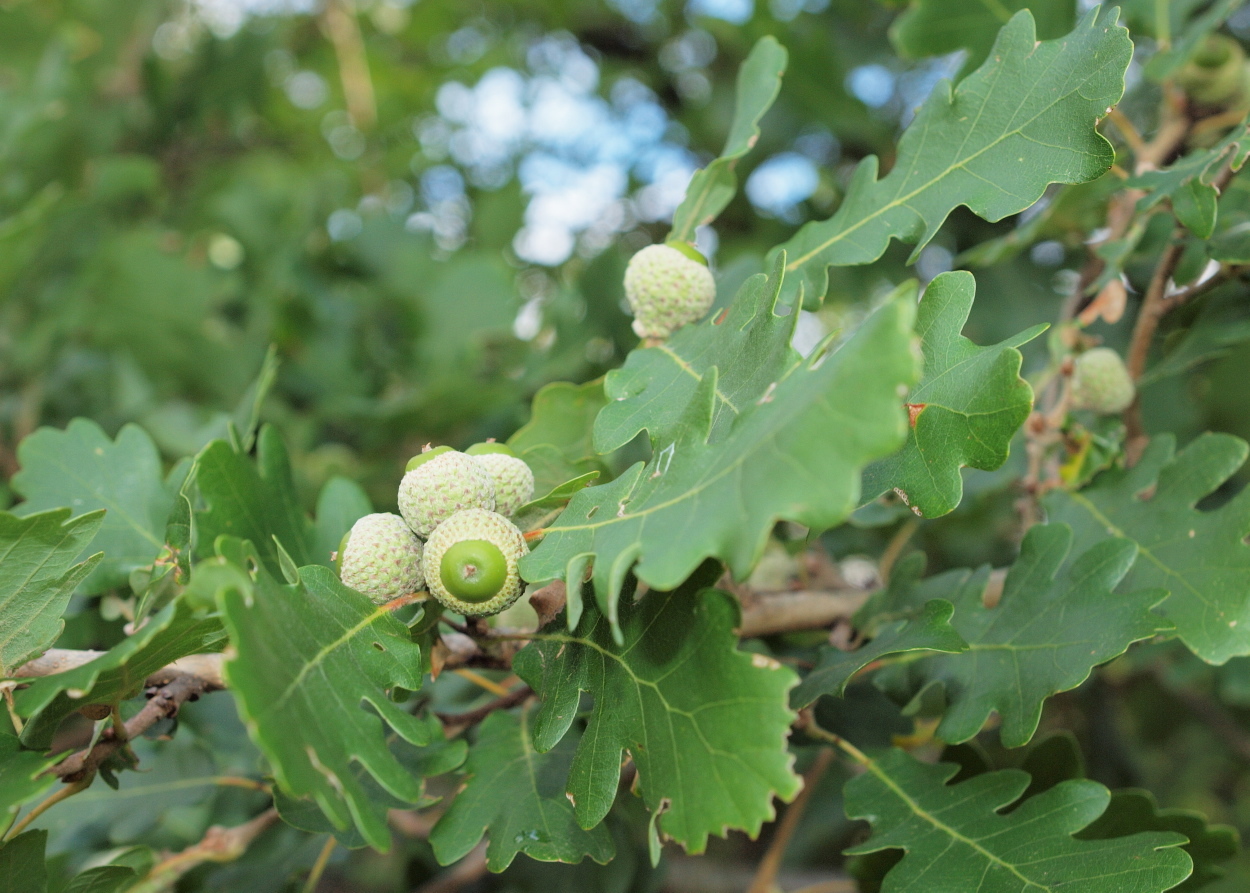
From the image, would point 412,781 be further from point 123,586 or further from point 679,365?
point 123,586

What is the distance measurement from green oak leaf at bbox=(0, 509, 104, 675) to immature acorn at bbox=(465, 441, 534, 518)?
1.40 feet

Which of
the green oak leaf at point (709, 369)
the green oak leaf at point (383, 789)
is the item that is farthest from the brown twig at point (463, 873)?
the green oak leaf at point (709, 369)

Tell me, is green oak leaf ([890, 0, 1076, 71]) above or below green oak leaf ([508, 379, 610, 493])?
above

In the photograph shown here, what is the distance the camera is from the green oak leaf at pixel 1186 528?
111 cm

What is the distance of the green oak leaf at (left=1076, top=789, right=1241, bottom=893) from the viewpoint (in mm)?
1242

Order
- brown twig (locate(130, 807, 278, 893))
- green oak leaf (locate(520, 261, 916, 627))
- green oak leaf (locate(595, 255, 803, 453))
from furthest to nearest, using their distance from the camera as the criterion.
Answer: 1. brown twig (locate(130, 807, 278, 893))
2. green oak leaf (locate(595, 255, 803, 453))
3. green oak leaf (locate(520, 261, 916, 627))

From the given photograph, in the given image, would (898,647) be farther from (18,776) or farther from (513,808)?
(18,776)

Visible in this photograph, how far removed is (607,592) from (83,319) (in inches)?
94.6

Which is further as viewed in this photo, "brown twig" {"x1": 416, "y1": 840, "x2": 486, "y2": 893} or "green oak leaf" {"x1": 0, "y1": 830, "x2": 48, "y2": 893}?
"brown twig" {"x1": 416, "y1": 840, "x2": 486, "y2": 893}

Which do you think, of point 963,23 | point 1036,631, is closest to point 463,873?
point 1036,631

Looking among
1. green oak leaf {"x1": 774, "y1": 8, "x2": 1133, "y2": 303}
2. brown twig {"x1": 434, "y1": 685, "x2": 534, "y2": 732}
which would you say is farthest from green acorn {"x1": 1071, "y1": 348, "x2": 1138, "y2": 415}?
brown twig {"x1": 434, "y1": 685, "x2": 534, "y2": 732}

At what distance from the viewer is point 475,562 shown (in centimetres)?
93

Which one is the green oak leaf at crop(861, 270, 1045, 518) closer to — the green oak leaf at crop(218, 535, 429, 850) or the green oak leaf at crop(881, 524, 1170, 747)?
the green oak leaf at crop(881, 524, 1170, 747)

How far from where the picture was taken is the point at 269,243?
266 cm
